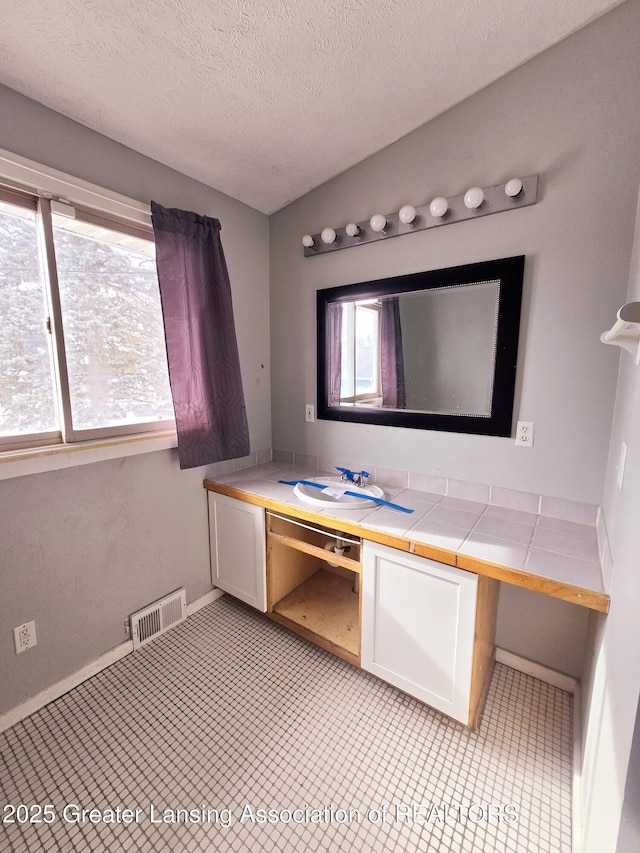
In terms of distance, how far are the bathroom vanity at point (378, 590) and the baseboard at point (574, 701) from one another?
0.32 feet

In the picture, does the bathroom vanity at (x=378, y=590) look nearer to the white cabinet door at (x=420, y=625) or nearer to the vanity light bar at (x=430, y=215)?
the white cabinet door at (x=420, y=625)

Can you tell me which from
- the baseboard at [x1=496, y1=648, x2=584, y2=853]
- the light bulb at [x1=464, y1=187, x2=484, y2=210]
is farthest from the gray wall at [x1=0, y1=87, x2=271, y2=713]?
the baseboard at [x1=496, y1=648, x2=584, y2=853]

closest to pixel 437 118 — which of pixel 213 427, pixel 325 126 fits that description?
pixel 325 126

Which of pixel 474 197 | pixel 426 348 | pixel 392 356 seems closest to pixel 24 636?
pixel 392 356

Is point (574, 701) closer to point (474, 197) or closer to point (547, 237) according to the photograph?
point (547, 237)

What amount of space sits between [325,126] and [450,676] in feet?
7.40

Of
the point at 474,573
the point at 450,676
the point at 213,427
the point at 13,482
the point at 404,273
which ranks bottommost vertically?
the point at 450,676

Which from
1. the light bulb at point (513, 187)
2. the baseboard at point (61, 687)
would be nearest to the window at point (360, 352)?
the light bulb at point (513, 187)

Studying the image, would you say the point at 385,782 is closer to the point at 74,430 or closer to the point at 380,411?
the point at 380,411

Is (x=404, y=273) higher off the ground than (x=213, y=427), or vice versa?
(x=404, y=273)

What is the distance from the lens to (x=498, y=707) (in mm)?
1484

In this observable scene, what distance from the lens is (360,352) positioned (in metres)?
1.91

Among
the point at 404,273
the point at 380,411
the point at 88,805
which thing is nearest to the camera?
the point at 88,805

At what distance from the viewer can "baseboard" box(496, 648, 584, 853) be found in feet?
3.53
